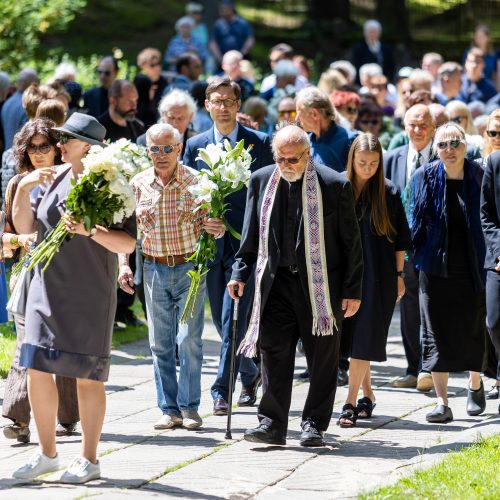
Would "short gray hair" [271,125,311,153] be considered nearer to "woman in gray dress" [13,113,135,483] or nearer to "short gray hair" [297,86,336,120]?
"woman in gray dress" [13,113,135,483]

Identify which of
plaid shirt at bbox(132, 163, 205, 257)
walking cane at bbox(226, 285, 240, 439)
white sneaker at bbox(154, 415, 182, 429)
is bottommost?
white sneaker at bbox(154, 415, 182, 429)

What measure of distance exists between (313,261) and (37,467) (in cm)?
225

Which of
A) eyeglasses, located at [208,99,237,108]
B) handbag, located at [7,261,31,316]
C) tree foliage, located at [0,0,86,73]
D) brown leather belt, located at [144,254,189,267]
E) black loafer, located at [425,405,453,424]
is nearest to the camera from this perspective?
handbag, located at [7,261,31,316]

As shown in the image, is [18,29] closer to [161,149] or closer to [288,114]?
[288,114]

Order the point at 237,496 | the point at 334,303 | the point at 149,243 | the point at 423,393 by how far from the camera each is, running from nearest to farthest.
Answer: the point at 237,496 → the point at 334,303 → the point at 149,243 → the point at 423,393

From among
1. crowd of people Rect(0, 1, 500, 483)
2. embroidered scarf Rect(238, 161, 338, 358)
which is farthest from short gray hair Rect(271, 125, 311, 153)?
embroidered scarf Rect(238, 161, 338, 358)

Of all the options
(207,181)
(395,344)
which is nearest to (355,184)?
(207,181)

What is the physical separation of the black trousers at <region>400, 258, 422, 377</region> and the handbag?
3975mm

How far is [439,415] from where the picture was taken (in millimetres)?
9516

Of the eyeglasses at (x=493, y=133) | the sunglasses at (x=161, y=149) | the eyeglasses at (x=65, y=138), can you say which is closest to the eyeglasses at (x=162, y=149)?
the sunglasses at (x=161, y=149)

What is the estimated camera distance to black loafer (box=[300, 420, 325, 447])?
855 centimetres

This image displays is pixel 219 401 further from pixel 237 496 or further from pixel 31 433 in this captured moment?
pixel 237 496

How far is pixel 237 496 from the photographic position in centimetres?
730

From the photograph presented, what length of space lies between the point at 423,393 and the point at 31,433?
339 centimetres
